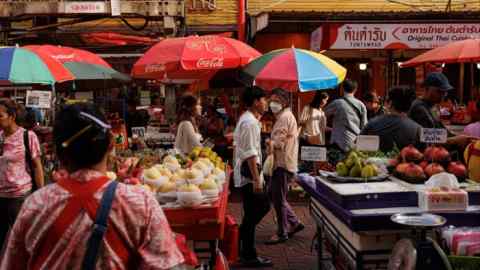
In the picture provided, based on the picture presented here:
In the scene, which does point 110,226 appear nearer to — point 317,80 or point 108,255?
point 108,255

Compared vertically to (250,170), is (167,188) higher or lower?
higher

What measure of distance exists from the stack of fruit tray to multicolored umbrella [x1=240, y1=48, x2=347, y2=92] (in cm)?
344

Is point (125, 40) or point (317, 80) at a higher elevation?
point (125, 40)

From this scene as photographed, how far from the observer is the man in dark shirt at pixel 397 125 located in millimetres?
6438

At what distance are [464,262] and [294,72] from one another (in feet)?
15.0

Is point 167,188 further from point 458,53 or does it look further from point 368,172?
point 458,53

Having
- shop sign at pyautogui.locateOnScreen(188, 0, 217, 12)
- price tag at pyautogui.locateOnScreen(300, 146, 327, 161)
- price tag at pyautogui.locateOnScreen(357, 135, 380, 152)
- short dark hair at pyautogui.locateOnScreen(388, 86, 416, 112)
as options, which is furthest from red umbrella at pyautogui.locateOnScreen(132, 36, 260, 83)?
shop sign at pyautogui.locateOnScreen(188, 0, 217, 12)

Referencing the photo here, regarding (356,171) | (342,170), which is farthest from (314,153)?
(356,171)

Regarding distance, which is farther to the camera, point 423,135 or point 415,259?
point 423,135

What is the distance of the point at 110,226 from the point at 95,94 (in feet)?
49.2

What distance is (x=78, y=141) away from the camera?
96.2 inches

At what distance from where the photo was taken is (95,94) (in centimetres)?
1691

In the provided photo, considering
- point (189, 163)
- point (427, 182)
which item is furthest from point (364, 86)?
point (427, 182)

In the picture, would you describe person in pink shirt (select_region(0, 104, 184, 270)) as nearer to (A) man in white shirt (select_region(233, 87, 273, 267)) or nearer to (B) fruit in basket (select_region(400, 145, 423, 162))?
(B) fruit in basket (select_region(400, 145, 423, 162))
